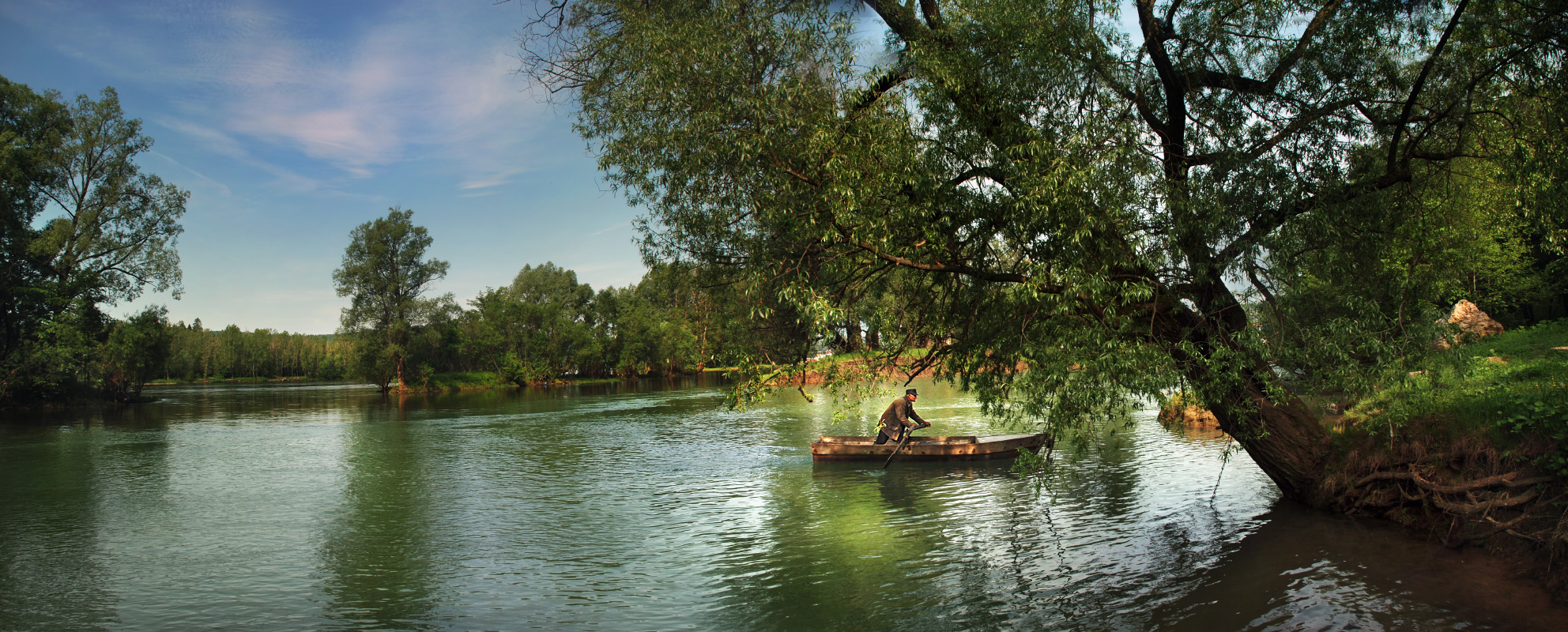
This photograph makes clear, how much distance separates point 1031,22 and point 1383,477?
834cm

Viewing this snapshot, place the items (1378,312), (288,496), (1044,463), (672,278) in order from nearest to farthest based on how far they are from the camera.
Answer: (1378,312) < (1044,463) < (672,278) < (288,496)

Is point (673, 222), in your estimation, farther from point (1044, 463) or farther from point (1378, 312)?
point (1378, 312)

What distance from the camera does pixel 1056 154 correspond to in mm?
8875

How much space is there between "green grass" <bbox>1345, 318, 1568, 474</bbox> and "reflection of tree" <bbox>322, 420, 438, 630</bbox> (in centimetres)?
1299

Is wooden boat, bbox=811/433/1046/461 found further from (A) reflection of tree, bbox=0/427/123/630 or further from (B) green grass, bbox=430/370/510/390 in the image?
(B) green grass, bbox=430/370/510/390

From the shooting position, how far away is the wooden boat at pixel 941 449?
63.3 ft

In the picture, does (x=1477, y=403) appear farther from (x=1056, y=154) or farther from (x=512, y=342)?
(x=512, y=342)

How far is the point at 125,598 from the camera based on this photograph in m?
10.5

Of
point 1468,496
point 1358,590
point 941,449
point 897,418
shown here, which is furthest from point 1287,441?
point 897,418

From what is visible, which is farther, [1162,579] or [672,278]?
[672,278]

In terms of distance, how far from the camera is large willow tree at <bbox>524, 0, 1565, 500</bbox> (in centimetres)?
889

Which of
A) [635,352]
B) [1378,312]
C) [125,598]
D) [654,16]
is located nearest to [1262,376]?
[1378,312]

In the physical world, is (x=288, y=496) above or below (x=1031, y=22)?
below

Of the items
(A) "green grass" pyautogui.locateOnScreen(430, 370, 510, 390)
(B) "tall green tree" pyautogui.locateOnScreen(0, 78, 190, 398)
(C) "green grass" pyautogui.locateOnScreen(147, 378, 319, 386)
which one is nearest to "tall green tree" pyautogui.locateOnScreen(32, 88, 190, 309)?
(B) "tall green tree" pyautogui.locateOnScreen(0, 78, 190, 398)
